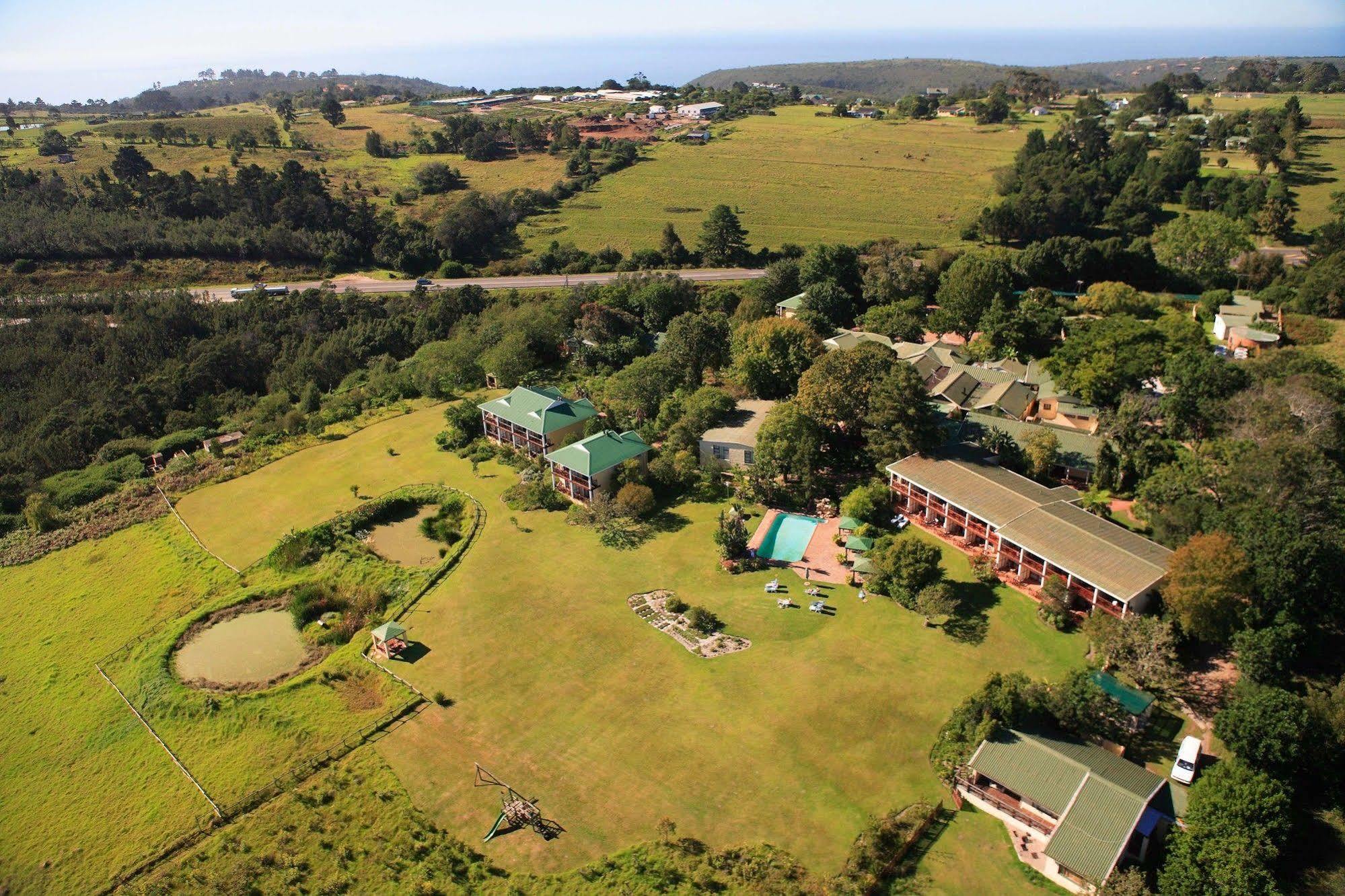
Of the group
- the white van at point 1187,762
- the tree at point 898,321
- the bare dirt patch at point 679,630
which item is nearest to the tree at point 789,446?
the bare dirt patch at point 679,630

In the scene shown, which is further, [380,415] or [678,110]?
[678,110]

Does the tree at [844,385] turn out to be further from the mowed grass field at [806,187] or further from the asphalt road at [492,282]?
A: the mowed grass field at [806,187]

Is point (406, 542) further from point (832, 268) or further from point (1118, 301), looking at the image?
point (1118, 301)

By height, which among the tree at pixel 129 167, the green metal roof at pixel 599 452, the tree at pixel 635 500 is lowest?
→ the tree at pixel 635 500

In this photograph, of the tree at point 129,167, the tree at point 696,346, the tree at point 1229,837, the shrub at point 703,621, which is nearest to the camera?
the tree at point 1229,837

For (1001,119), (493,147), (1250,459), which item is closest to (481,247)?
(493,147)

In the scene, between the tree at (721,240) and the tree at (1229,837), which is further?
the tree at (721,240)

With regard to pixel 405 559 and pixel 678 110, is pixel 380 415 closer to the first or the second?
pixel 405 559
